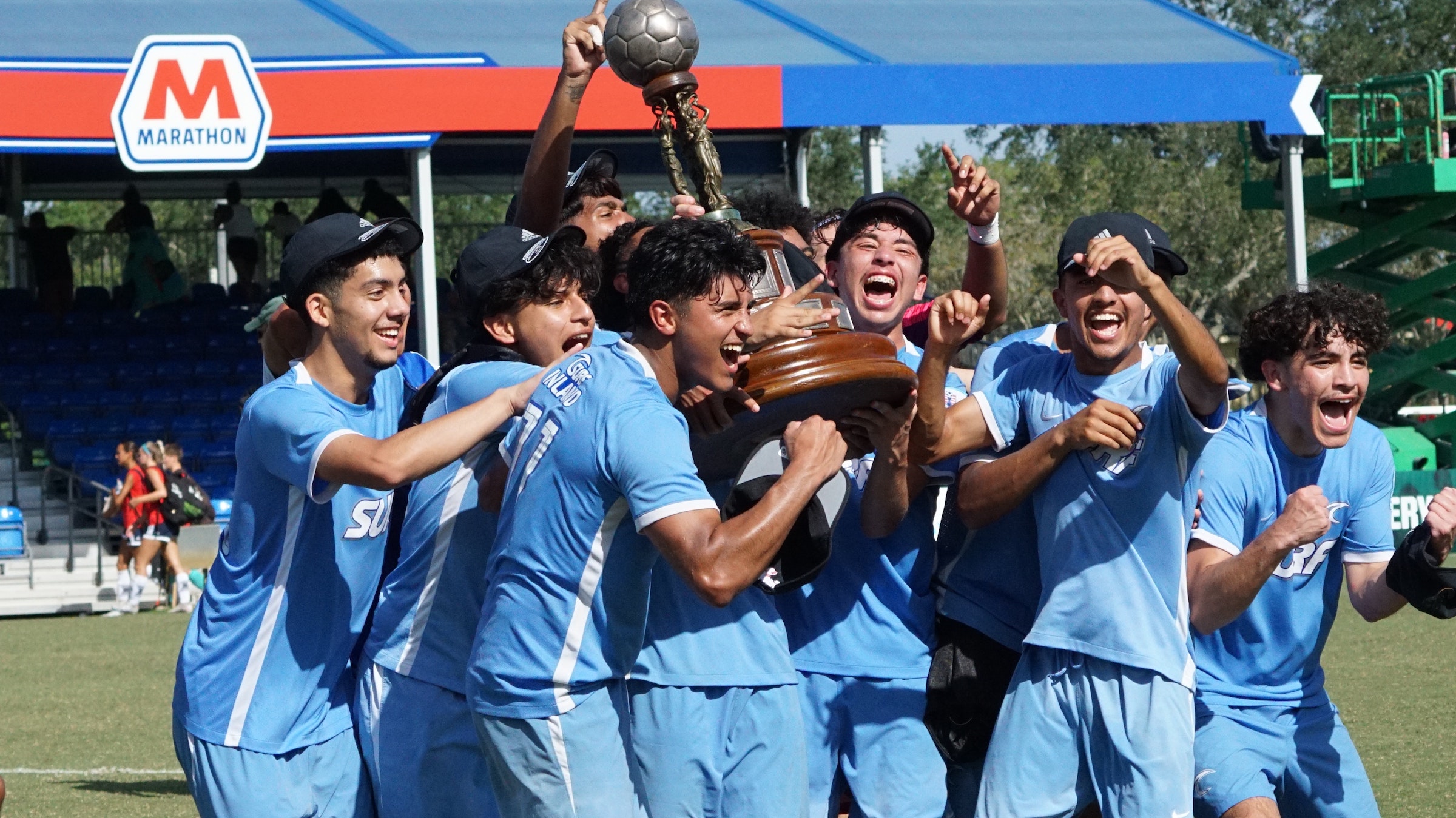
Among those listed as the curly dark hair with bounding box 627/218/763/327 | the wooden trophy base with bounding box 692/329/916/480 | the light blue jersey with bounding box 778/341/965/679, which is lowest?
the light blue jersey with bounding box 778/341/965/679

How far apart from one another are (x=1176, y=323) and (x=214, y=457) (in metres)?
18.1

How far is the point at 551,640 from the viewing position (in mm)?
3566

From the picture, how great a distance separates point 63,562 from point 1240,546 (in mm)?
16553

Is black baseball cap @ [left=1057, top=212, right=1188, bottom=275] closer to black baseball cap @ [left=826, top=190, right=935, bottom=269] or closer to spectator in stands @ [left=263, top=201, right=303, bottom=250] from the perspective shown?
black baseball cap @ [left=826, top=190, right=935, bottom=269]

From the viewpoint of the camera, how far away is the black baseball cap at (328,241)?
4039 millimetres

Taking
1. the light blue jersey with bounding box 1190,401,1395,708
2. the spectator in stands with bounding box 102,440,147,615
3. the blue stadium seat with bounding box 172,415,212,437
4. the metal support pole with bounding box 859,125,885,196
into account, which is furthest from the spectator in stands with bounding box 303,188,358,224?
the light blue jersey with bounding box 1190,401,1395,708

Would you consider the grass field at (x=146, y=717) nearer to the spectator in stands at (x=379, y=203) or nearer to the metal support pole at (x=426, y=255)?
the metal support pole at (x=426, y=255)

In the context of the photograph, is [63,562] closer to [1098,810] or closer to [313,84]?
[313,84]

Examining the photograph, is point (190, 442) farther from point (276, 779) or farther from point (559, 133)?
point (276, 779)

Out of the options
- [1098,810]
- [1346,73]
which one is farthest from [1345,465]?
[1346,73]

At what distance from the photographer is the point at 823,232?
5.88m

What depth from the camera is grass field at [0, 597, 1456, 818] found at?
25.3ft

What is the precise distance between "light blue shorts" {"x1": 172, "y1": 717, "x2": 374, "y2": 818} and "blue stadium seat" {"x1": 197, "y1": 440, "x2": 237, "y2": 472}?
54.4ft

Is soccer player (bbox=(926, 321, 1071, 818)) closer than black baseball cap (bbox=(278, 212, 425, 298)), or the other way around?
black baseball cap (bbox=(278, 212, 425, 298))
